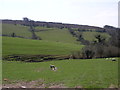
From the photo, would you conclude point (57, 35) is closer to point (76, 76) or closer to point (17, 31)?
point (17, 31)

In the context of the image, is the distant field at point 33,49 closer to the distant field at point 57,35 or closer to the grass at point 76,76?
the distant field at point 57,35

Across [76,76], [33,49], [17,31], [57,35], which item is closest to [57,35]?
[57,35]

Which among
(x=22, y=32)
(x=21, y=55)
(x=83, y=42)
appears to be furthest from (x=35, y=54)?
(x=22, y=32)

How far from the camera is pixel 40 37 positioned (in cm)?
13588

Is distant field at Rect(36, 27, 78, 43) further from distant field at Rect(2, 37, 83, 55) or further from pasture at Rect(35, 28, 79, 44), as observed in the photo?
distant field at Rect(2, 37, 83, 55)

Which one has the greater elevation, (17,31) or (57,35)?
(17,31)

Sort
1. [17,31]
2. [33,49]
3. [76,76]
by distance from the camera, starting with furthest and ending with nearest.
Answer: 1. [17,31]
2. [33,49]
3. [76,76]

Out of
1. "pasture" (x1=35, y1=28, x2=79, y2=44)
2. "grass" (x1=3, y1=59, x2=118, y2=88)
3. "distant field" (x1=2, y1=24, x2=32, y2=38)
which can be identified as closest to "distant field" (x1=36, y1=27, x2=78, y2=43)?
"pasture" (x1=35, y1=28, x2=79, y2=44)

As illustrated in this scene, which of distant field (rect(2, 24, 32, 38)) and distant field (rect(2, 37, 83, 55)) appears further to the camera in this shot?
distant field (rect(2, 24, 32, 38))

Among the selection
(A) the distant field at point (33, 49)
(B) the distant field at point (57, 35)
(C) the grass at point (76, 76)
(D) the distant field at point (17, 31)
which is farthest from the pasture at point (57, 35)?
(C) the grass at point (76, 76)

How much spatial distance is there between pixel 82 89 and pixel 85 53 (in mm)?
49165

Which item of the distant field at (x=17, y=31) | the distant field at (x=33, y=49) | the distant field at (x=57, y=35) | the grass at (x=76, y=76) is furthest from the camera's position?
the distant field at (x=17, y=31)

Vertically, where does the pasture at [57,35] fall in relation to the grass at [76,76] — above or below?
above

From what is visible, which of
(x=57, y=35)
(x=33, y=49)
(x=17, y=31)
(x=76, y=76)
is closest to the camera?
(x=76, y=76)
